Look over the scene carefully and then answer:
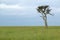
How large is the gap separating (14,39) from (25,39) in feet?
3.03

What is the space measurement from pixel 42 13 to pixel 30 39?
109 feet

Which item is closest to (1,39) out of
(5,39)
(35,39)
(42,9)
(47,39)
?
(5,39)

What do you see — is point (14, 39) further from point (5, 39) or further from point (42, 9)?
point (42, 9)

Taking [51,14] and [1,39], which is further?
[51,14]

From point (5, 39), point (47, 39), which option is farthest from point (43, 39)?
point (5, 39)

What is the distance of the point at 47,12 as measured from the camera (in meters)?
49.3

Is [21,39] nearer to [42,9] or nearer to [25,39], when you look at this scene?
[25,39]

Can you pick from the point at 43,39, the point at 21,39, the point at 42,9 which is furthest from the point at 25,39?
the point at 42,9

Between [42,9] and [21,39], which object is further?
[42,9]

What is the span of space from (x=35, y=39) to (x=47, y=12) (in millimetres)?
33805

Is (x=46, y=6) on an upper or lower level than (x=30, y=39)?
upper

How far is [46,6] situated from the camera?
4888 centimetres

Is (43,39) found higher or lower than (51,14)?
lower

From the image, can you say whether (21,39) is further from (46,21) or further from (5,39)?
(46,21)
